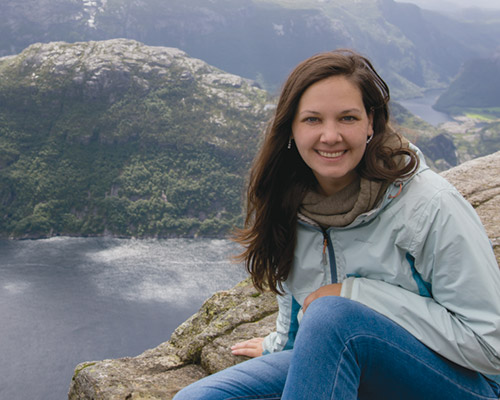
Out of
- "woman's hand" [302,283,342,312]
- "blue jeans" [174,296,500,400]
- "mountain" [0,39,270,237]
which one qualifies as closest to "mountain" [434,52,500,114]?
"mountain" [0,39,270,237]

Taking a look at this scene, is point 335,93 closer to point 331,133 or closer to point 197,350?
point 331,133

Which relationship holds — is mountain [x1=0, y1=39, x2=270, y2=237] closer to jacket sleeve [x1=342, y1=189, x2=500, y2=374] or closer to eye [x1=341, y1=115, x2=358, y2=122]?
eye [x1=341, y1=115, x2=358, y2=122]

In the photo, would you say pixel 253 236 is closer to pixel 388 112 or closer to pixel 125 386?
pixel 388 112

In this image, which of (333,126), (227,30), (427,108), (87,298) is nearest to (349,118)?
(333,126)

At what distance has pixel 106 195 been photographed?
81.6 m

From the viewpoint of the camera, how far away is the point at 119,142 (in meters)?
88.1

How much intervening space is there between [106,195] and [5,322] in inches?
1293

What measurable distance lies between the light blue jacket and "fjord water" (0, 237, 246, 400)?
157 ft

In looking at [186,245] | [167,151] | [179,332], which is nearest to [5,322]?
[186,245]

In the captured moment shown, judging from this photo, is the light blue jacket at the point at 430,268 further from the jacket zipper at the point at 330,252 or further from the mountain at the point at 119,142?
the mountain at the point at 119,142

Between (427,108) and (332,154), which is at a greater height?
(332,154)

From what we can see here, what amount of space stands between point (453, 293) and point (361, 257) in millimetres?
386

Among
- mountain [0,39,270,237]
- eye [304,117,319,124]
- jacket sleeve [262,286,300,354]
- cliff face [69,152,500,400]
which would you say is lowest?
mountain [0,39,270,237]

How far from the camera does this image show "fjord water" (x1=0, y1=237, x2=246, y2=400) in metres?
47.2
